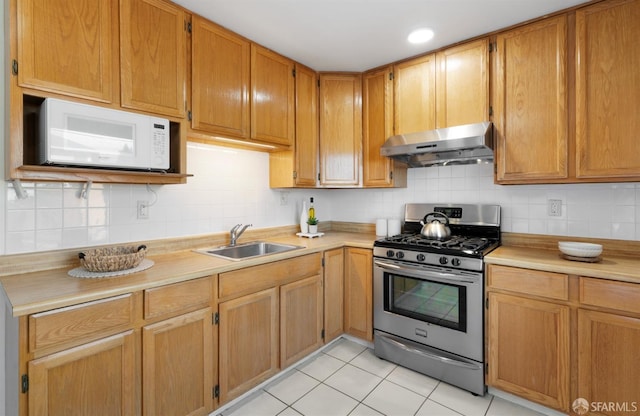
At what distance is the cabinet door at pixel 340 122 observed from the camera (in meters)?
2.89

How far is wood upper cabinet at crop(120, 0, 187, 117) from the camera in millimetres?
1660

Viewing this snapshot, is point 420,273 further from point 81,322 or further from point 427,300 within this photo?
point 81,322

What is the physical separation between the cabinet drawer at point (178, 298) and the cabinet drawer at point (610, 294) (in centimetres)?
205

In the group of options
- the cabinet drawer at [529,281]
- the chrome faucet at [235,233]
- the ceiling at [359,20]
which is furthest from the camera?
the chrome faucet at [235,233]

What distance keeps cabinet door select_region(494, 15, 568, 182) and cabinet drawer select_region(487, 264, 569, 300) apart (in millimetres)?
641

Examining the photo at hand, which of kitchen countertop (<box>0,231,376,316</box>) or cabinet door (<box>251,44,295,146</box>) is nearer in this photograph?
kitchen countertop (<box>0,231,376,316</box>)

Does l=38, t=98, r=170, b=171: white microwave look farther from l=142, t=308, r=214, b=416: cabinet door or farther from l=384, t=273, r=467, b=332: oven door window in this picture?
l=384, t=273, r=467, b=332: oven door window

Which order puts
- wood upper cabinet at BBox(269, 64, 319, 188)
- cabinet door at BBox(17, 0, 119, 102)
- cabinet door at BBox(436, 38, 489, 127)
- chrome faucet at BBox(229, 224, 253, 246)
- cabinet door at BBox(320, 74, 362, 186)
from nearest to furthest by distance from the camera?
cabinet door at BBox(17, 0, 119, 102)
cabinet door at BBox(436, 38, 489, 127)
chrome faucet at BBox(229, 224, 253, 246)
wood upper cabinet at BBox(269, 64, 319, 188)
cabinet door at BBox(320, 74, 362, 186)

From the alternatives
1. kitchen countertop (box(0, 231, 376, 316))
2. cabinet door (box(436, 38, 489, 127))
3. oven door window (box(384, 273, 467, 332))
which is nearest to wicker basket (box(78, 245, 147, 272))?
kitchen countertop (box(0, 231, 376, 316))

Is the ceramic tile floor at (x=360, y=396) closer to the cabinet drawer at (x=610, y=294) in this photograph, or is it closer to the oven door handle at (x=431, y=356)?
the oven door handle at (x=431, y=356)

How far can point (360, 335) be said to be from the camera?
2.61m

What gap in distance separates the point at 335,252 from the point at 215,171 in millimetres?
1171

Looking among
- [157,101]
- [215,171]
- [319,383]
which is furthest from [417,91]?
[319,383]

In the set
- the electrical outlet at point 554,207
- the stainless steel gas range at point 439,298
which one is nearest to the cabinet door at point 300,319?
the stainless steel gas range at point 439,298
